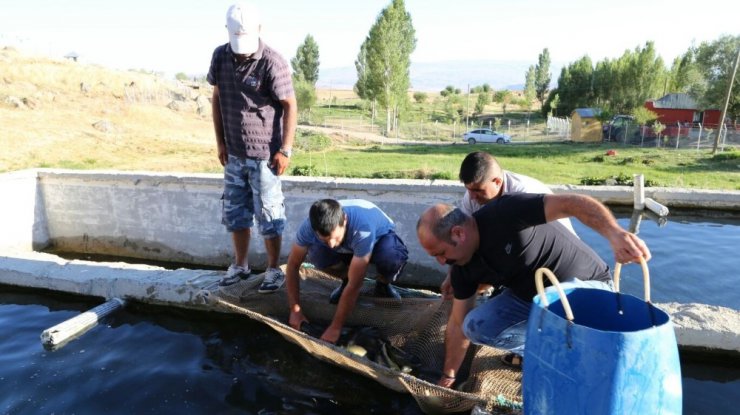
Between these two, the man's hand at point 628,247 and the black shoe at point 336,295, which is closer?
the man's hand at point 628,247

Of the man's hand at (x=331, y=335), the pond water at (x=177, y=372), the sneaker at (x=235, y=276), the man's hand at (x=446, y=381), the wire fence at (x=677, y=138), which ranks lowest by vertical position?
the wire fence at (x=677, y=138)

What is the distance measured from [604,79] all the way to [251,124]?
4641 cm

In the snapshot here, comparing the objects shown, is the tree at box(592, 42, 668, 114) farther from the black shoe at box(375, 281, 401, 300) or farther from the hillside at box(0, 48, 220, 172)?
the black shoe at box(375, 281, 401, 300)

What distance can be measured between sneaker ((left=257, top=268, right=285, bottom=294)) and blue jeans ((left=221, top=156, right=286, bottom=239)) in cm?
29

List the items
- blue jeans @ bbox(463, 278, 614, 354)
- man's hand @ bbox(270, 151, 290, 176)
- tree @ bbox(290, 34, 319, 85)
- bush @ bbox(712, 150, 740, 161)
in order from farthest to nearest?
tree @ bbox(290, 34, 319, 85) < bush @ bbox(712, 150, 740, 161) < man's hand @ bbox(270, 151, 290, 176) < blue jeans @ bbox(463, 278, 614, 354)

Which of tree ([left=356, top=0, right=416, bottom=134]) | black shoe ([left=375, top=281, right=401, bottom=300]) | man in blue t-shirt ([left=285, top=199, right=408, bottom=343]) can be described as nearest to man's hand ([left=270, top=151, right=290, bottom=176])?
man in blue t-shirt ([left=285, top=199, right=408, bottom=343])

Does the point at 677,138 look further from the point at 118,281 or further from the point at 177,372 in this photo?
the point at 177,372

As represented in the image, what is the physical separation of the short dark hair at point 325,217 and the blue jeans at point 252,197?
85 cm

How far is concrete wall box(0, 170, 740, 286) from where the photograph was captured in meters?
5.24

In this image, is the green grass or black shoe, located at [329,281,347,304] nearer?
black shoe, located at [329,281,347,304]

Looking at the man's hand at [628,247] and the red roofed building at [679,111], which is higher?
the man's hand at [628,247]

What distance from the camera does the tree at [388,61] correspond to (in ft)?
117

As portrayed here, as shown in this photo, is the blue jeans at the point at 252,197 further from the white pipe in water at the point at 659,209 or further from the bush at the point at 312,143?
the bush at the point at 312,143

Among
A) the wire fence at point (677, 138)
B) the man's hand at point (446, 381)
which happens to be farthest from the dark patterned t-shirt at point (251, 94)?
the wire fence at point (677, 138)
